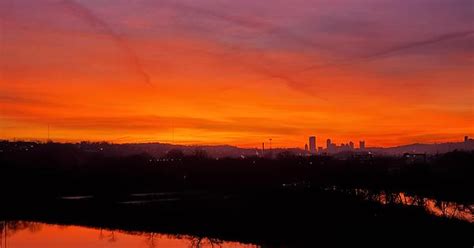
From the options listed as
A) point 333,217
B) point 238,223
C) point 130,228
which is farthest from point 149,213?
point 333,217

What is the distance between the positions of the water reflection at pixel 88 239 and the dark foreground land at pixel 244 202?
1.65 meters

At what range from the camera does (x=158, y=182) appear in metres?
75.8

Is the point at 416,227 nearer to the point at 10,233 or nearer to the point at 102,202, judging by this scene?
the point at 10,233

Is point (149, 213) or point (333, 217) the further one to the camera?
point (149, 213)

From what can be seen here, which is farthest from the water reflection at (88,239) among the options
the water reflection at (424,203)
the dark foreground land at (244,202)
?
the water reflection at (424,203)

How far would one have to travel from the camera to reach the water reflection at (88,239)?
3388 cm

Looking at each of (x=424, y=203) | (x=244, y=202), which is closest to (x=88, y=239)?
(x=244, y=202)

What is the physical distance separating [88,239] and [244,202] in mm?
19080

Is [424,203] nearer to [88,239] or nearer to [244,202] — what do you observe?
[244,202]

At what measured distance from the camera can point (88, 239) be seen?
1420 inches

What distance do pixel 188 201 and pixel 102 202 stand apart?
8.88 meters

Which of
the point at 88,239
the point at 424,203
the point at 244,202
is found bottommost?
the point at 88,239

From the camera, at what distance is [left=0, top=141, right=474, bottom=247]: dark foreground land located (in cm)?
3541

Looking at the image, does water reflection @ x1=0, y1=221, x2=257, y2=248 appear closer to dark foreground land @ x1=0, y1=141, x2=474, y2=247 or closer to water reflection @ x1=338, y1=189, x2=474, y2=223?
dark foreground land @ x1=0, y1=141, x2=474, y2=247
